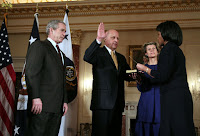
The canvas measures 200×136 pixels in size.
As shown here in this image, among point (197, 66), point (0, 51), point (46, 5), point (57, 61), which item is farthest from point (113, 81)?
point (46, 5)

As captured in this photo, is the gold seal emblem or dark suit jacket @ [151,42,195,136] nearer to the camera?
dark suit jacket @ [151,42,195,136]

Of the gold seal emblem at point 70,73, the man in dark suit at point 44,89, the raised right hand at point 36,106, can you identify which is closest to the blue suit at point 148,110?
the man in dark suit at point 44,89

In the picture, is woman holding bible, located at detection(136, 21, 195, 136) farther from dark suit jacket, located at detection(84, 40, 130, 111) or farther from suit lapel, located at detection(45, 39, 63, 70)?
suit lapel, located at detection(45, 39, 63, 70)

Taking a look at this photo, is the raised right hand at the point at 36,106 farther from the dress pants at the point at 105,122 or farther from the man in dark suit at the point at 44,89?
the dress pants at the point at 105,122

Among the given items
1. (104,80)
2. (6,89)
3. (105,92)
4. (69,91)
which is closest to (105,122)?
(105,92)

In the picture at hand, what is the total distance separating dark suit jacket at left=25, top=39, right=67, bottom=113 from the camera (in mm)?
2354

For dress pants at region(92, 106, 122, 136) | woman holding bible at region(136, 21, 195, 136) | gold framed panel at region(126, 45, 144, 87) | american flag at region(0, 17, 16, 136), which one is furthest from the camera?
gold framed panel at region(126, 45, 144, 87)

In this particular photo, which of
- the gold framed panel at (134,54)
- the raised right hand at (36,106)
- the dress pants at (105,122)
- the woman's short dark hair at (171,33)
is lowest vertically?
the dress pants at (105,122)

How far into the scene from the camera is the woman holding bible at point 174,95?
2.14m

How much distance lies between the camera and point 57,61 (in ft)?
8.52

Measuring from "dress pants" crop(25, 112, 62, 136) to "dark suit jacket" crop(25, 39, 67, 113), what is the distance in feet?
0.22

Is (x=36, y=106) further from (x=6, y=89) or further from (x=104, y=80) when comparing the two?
(x=6, y=89)

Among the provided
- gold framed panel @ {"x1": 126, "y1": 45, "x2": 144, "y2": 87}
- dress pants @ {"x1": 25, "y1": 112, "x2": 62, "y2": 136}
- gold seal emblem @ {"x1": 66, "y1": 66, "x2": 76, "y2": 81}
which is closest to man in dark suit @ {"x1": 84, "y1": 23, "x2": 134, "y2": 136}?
dress pants @ {"x1": 25, "y1": 112, "x2": 62, "y2": 136}

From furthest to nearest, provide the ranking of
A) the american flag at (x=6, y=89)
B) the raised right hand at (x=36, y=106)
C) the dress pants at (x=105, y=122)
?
the american flag at (x=6, y=89) → the dress pants at (x=105, y=122) → the raised right hand at (x=36, y=106)
